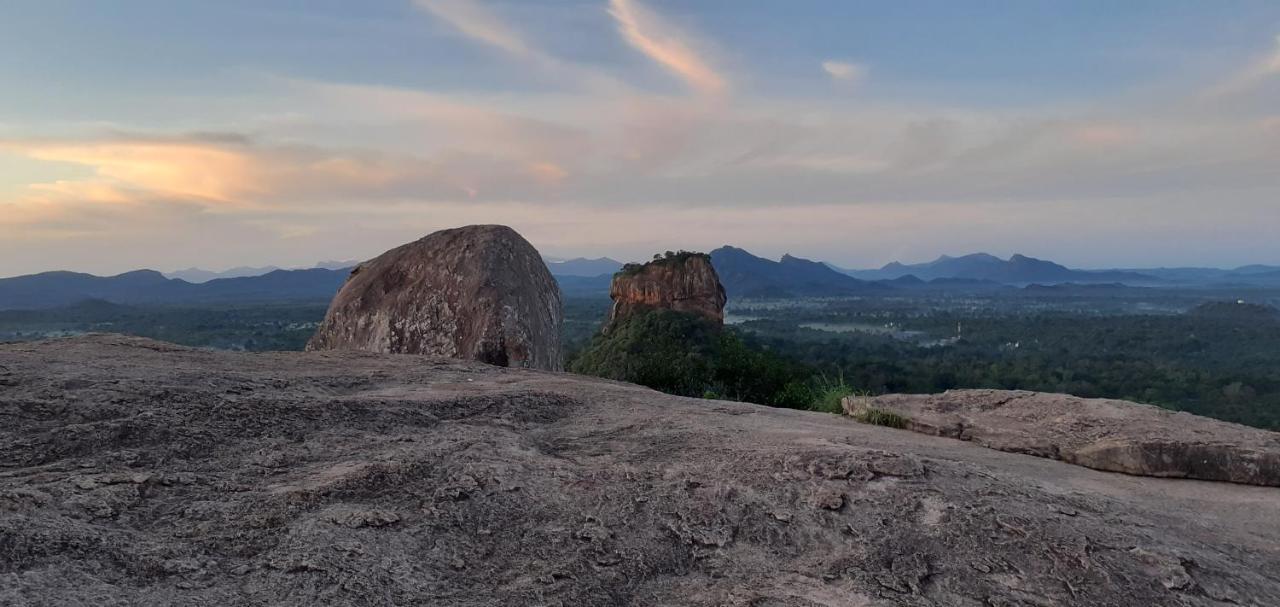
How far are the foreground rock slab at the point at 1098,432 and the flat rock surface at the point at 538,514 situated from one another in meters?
0.25

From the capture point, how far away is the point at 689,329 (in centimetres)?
4516

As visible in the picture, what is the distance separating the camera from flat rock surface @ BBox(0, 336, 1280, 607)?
128 inches

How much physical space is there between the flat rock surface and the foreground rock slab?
254 millimetres

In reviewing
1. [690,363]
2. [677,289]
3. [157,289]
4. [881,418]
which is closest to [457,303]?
[881,418]

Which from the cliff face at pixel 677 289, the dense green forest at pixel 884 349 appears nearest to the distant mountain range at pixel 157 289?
the dense green forest at pixel 884 349

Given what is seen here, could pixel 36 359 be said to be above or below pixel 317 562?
above

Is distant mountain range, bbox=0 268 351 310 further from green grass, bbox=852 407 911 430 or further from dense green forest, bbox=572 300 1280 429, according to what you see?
green grass, bbox=852 407 911 430

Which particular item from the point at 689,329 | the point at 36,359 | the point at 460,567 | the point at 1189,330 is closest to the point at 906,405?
the point at 460,567

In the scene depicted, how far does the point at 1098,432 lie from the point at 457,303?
923 centimetres

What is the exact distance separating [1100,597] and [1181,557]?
0.69 meters

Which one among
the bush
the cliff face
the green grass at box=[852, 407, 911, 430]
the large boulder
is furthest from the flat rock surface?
the cliff face

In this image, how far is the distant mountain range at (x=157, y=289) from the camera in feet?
447

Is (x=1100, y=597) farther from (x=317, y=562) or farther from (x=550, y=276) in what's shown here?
(x=550, y=276)

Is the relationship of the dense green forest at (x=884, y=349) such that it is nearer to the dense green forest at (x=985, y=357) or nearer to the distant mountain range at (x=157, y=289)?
the dense green forest at (x=985, y=357)
